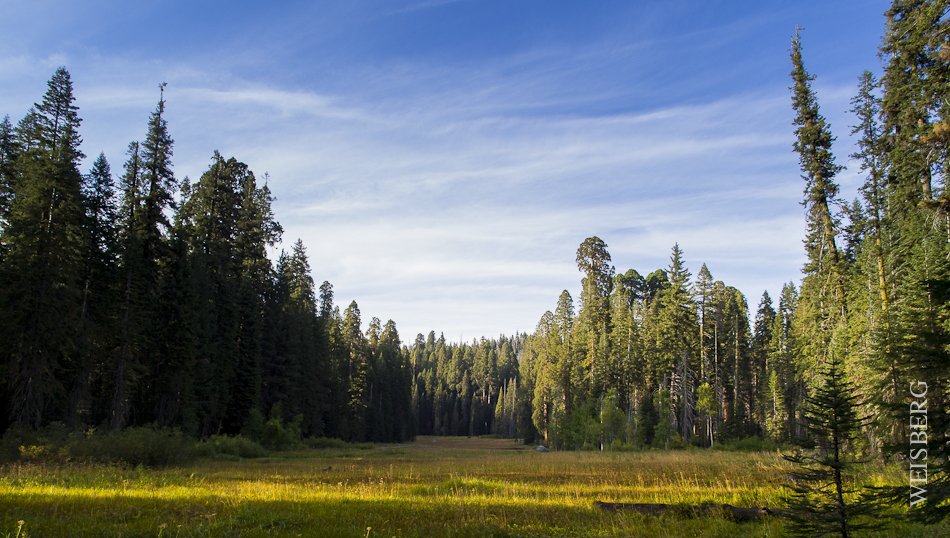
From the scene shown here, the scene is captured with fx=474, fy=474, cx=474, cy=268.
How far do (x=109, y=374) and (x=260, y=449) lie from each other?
10434 millimetres

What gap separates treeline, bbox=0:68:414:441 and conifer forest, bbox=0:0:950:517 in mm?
133

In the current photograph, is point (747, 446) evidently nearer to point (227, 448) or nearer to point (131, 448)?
point (227, 448)

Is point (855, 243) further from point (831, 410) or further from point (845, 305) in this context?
point (831, 410)

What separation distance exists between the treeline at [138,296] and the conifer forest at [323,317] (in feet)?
0.43

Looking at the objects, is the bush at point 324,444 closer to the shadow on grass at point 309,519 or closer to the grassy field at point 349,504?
the grassy field at point 349,504

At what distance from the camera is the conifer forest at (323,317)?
64.4 feet

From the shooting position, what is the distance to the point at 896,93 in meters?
22.5

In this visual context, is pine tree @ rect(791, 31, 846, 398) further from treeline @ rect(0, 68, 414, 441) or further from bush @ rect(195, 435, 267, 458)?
treeline @ rect(0, 68, 414, 441)

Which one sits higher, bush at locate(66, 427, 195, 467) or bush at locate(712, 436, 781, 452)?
bush at locate(66, 427, 195, 467)

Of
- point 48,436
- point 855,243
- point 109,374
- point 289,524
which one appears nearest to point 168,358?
point 109,374

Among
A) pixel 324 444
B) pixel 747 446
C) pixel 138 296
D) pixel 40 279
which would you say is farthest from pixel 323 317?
pixel 747 446

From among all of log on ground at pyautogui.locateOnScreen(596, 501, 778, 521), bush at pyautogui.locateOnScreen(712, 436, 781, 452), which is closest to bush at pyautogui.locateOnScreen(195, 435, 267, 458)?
log on ground at pyautogui.locateOnScreen(596, 501, 778, 521)

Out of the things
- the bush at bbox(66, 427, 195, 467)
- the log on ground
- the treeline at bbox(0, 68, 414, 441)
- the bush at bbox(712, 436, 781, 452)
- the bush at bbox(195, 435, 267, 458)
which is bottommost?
the bush at bbox(712, 436, 781, 452)

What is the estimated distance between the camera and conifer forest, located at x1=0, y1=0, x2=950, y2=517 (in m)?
19.6
